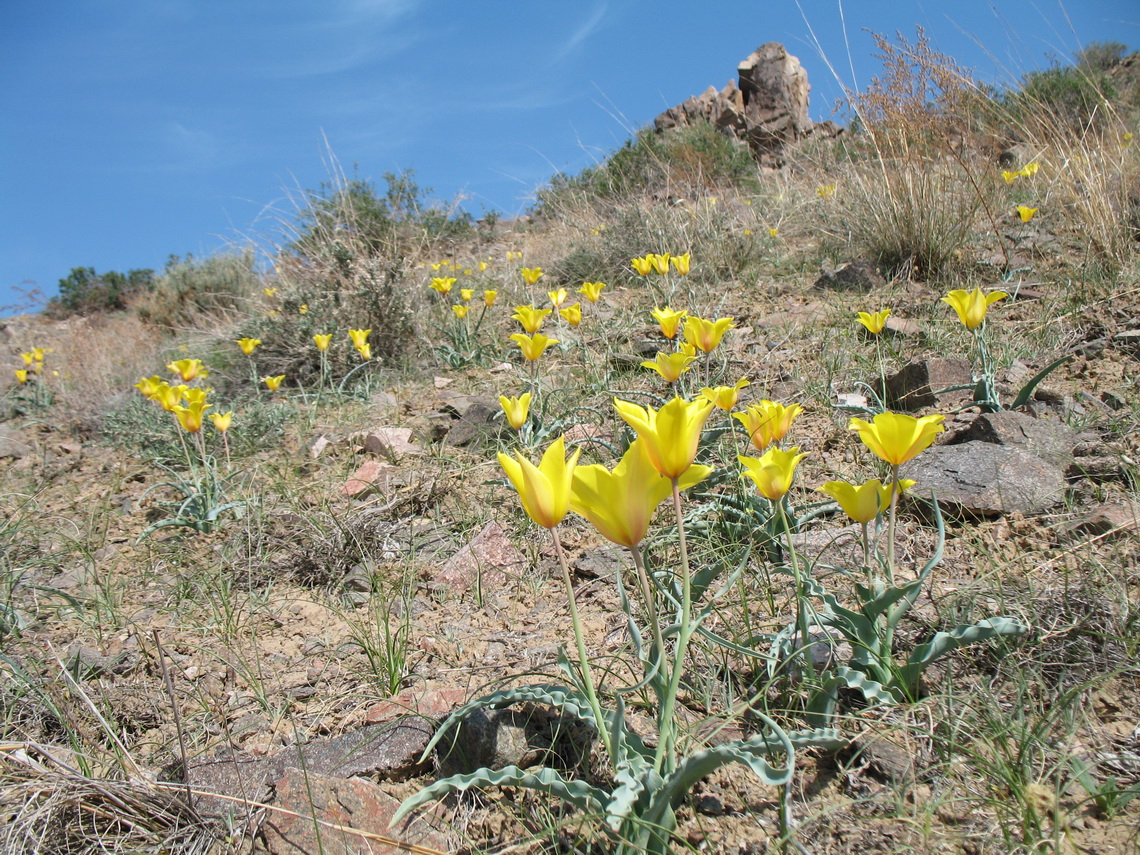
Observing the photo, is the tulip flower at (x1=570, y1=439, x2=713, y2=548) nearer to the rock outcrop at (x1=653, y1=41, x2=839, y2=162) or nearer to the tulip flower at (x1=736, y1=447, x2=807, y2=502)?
the tulip flower at (x1=736, y1=447, x2=807, y2=502)

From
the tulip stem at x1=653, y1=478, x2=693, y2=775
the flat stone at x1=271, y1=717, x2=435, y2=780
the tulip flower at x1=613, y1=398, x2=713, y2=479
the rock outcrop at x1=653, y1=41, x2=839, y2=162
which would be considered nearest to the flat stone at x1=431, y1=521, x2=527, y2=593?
the flat stone at x1=271, y1=717, x2=435, y2=780

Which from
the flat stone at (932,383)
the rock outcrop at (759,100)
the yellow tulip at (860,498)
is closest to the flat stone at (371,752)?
the yellow tulip at (860,498)

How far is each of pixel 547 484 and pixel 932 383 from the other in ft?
7.90

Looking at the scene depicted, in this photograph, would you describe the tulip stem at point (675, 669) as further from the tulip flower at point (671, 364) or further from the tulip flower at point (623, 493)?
the tulip flower at point (671, 364)

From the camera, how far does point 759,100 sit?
2075cm

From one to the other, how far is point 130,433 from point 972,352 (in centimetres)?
535

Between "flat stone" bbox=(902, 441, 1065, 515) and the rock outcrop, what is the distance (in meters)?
19.1

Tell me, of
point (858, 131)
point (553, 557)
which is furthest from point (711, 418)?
point (858, 131)

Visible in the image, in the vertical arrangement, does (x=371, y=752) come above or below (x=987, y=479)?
below

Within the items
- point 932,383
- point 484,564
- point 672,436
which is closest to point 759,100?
point 932,383

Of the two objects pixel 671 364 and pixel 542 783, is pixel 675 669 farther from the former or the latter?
pixel 671 364

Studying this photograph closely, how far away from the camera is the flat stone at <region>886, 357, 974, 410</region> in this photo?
274cm

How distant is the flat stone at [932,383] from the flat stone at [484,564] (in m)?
1.82

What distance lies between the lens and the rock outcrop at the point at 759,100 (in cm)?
1939
